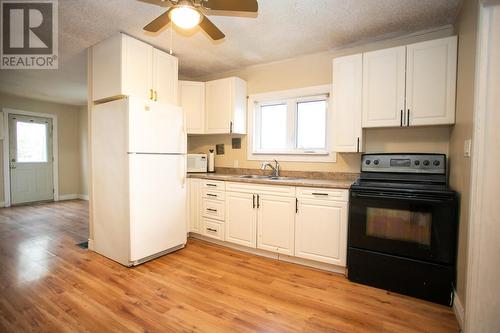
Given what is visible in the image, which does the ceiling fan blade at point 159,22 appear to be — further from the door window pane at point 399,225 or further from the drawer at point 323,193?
the door window pane at point 399,225

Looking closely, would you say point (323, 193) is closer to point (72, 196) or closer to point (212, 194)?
point (212, 194)

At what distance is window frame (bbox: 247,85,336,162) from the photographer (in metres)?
3.07

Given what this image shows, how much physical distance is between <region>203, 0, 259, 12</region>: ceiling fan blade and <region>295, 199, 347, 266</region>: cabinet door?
1778mm

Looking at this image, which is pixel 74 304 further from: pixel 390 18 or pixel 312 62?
pixel 390 18

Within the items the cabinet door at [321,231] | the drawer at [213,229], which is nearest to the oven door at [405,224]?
the cabinet door at [321,231]

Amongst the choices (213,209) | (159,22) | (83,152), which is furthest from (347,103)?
(83,152)

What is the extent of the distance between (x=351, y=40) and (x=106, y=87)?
276 centimetres

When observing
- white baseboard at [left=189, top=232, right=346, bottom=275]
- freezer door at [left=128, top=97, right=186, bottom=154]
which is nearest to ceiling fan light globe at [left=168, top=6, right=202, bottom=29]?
freezer door at [left=128, top=97, right=186, bottom=154]

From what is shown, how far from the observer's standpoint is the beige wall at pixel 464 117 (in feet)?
5.60

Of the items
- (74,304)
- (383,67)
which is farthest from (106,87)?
(383,67)

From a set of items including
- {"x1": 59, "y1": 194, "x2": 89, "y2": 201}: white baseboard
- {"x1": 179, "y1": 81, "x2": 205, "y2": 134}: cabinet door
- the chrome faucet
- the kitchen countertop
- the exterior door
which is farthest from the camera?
{"x1": 59, "y1": 194, "x2": 89, "y2": 201}: white baseboard

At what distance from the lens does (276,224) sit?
275 cm

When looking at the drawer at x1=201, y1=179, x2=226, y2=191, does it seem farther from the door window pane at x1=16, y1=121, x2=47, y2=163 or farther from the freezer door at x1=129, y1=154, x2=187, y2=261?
the door window pane at x1=16, y1=121, x2=47, y2=163

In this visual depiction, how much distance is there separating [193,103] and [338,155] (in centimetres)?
218
